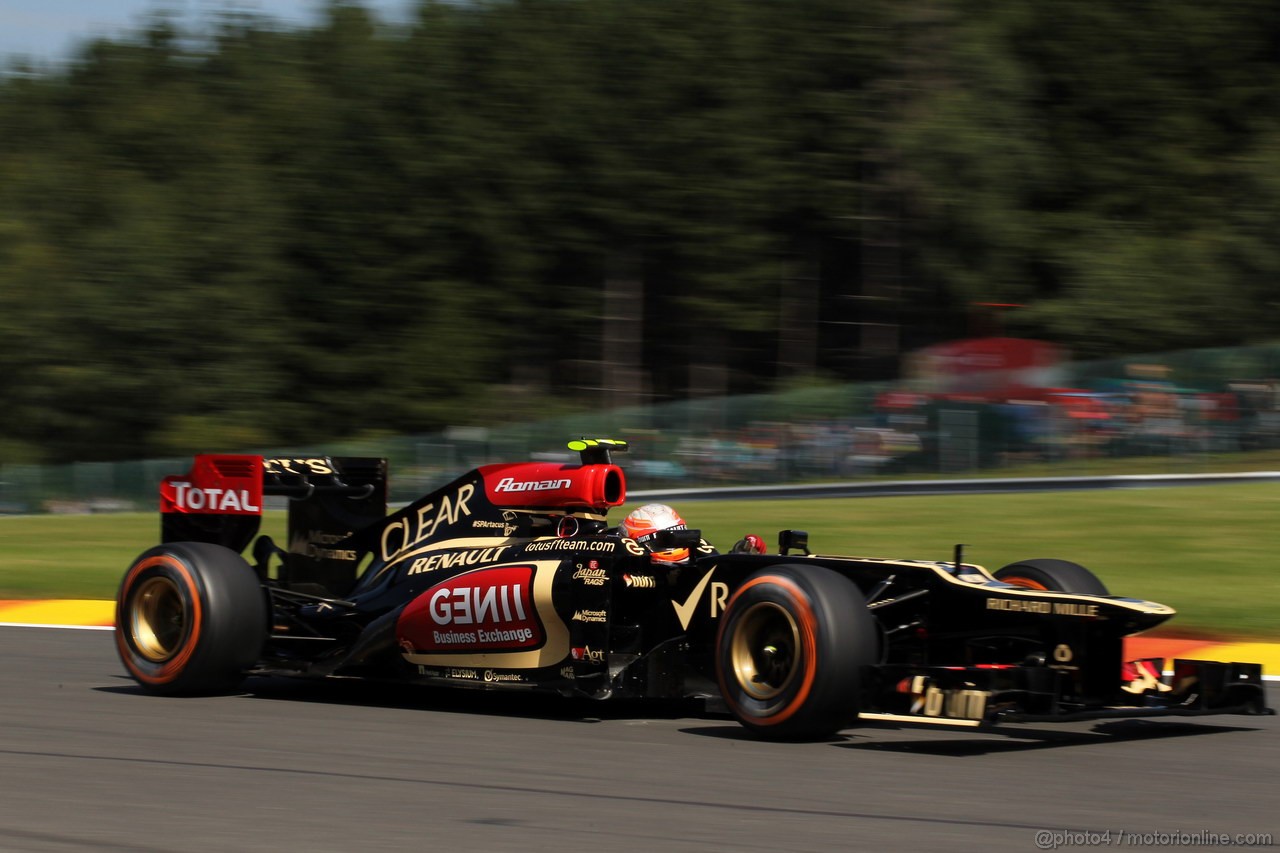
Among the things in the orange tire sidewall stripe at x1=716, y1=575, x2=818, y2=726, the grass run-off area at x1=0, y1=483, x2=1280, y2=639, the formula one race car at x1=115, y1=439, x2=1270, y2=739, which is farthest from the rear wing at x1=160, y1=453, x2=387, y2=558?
the grass run-off area at x1=0, y1=483, x2=1280, y2=639

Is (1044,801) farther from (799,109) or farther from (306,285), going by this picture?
(306,285)

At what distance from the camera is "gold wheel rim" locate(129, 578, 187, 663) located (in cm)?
877

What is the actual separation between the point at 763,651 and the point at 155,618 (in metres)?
3.62

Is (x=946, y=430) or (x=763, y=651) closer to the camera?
(x=763, y=651)

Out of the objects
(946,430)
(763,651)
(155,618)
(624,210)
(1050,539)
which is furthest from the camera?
(624,210)

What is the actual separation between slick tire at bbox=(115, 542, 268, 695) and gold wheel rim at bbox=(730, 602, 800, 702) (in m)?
2.87

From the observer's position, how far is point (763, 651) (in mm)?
7020

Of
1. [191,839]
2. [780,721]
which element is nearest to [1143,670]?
[780,721]

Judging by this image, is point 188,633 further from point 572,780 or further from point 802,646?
point 802,646

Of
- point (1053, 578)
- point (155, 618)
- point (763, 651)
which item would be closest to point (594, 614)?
point (763, 651)

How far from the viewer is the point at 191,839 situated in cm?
511

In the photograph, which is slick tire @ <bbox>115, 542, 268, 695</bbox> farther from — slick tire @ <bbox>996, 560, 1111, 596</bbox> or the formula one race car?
slick tire @ <bbox>996, 560, 1111, 596</bbox>

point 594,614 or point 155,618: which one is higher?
point 594,614

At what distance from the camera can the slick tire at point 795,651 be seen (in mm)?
6609
